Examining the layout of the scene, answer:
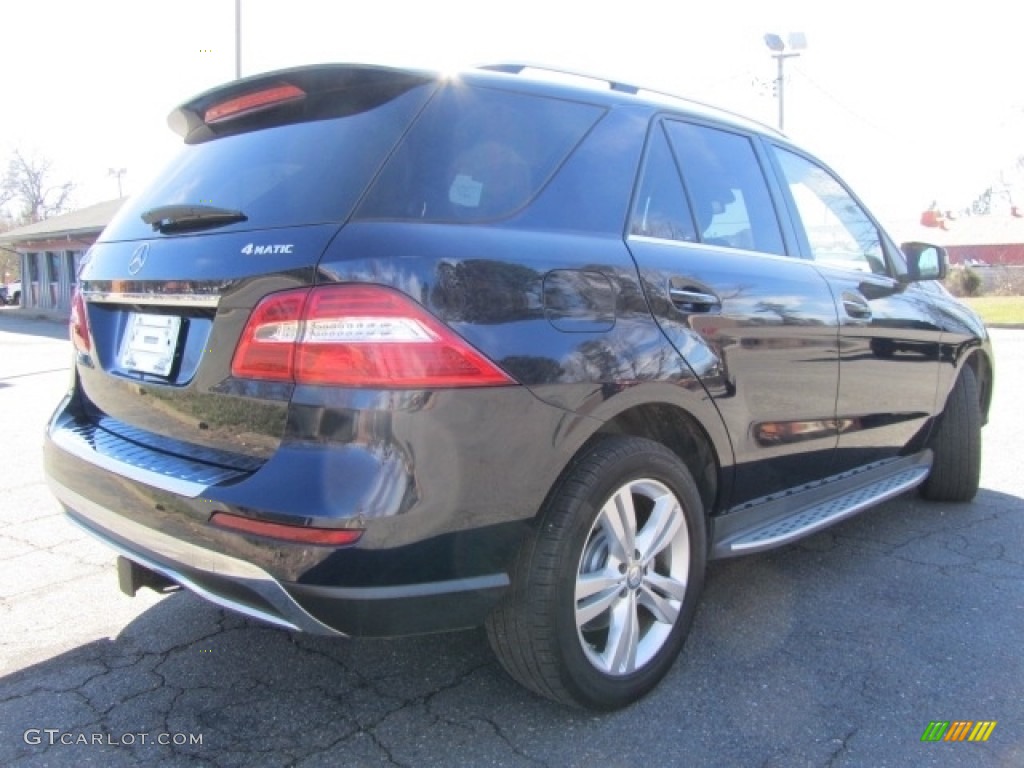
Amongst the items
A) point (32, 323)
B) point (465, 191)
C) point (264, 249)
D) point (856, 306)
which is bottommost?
point (32, 323)

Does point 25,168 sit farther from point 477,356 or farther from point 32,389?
point 477,356

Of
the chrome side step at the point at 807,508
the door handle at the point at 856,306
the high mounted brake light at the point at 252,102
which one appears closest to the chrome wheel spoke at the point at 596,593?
the chrome side step at the point at 807,508

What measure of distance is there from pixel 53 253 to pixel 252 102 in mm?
34010

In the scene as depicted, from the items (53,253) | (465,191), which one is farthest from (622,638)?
(53,253)

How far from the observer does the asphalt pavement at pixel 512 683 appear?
2254 millimetres

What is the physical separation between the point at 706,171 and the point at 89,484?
91.8 inches

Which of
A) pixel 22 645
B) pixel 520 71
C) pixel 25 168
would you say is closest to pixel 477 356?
pixel 520 71

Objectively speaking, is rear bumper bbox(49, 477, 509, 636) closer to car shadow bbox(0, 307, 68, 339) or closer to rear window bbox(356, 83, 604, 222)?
rear window bbox(356, 83, 604, 222)

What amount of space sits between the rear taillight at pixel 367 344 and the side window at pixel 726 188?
4.26 ft

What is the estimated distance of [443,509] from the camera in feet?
6.32

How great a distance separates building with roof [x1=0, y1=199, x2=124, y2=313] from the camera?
2870cm

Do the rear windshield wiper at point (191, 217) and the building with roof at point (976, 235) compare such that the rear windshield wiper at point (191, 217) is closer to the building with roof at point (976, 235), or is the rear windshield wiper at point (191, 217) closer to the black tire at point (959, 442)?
the black tire at point (959, 442)

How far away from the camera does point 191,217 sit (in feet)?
7.57

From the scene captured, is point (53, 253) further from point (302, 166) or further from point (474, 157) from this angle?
point (474, 157)
